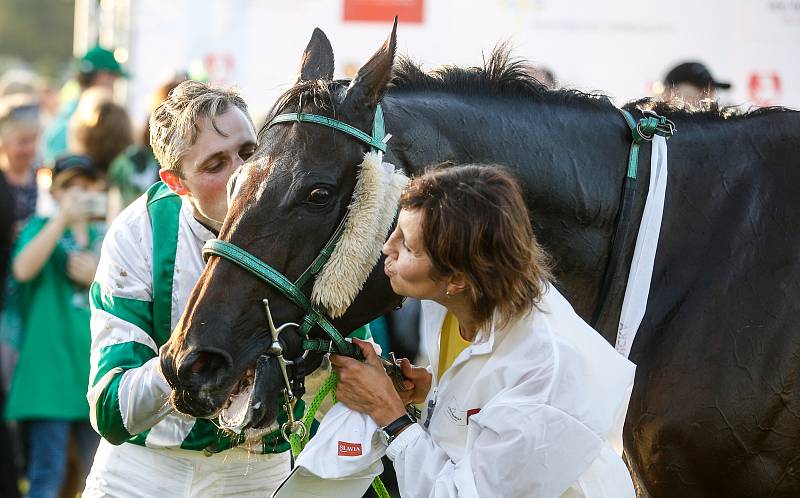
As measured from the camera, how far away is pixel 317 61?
291cm

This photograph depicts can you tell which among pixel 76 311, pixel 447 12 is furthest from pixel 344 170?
pixel 447 12

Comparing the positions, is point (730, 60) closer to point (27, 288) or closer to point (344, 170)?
point (27, 288)

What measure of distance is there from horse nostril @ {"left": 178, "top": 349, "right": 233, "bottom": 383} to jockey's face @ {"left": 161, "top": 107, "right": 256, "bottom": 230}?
0.59 metres

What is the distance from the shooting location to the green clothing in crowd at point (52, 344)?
5324 mm

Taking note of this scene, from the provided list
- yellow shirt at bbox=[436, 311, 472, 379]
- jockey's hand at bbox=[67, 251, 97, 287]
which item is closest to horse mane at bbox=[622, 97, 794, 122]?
yellow shirt at bbox=[436, 311, 472, 379]

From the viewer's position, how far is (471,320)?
2.44m

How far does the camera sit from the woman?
2.19 meters

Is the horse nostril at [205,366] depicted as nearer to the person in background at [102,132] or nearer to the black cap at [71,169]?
the black cap at [71,169]

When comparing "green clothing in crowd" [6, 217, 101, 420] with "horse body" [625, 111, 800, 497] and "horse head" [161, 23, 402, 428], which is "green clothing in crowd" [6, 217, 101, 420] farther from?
"horse body" [625, 111, 800, 497]

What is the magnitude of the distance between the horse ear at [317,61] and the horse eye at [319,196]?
44 centimetres

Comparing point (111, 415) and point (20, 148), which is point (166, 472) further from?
point (20, 148)

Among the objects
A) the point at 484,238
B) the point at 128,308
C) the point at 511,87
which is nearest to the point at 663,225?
the point at 511,87

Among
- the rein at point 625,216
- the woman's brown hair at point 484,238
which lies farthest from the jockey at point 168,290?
the rein at point 625,216

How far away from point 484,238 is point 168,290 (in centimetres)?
103
